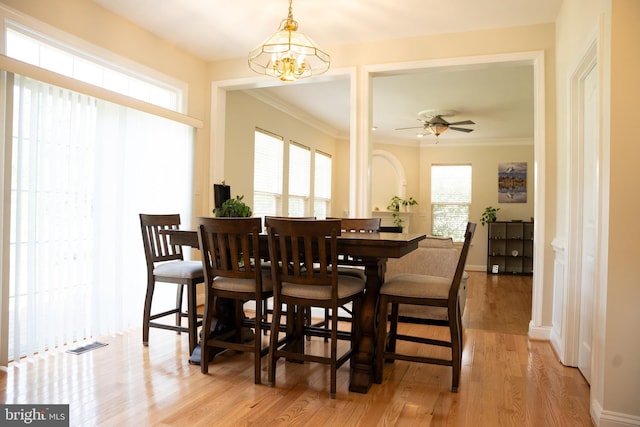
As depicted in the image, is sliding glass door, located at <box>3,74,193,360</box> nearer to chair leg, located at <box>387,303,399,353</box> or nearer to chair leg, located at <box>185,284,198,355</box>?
chair leg, located at <box>185,284,198,355</box>

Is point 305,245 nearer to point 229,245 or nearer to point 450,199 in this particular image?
point 229,245

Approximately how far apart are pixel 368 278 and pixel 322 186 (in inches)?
229

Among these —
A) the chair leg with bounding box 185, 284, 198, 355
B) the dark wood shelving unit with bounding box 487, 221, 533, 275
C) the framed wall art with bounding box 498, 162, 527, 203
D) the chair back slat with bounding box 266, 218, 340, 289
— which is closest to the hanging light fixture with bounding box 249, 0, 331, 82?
the chair back slat with bounding box 266, 218, 340, 289

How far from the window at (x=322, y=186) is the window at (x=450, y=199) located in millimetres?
2317

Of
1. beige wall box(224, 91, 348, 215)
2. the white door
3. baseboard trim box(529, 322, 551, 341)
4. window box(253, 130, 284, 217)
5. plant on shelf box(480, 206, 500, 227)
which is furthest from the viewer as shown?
plant on shelf box(480, 206, 500, 227)

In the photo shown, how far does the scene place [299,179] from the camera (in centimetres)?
746

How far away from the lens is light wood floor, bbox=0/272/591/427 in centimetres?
223

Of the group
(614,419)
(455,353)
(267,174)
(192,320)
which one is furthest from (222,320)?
(267,174)

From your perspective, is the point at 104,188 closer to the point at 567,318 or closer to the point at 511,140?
the point at 567,318

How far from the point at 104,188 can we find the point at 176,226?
0.63 m

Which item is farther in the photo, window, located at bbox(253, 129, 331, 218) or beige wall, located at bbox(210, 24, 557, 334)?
window, located at bbox(253, 129, 331, 218)

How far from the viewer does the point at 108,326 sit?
142 inches

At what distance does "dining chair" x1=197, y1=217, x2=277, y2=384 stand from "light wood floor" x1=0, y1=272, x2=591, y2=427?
0.22 meters

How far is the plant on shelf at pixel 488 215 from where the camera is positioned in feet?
29.0
